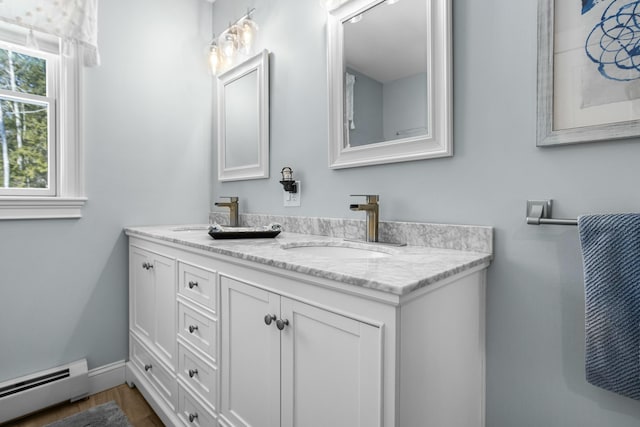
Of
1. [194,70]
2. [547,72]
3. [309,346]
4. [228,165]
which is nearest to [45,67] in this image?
[194,70]

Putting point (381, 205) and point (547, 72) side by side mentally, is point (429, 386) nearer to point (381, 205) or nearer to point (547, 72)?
point (381, 205)

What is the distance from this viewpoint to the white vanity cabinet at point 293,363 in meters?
0.75

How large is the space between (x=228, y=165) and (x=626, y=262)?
1.98 meters

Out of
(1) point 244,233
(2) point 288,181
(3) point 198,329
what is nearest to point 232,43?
(2) point 288,181

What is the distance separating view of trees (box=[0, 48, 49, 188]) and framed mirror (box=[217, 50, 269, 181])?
0.94m

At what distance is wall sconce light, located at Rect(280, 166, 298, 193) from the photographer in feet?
5.62

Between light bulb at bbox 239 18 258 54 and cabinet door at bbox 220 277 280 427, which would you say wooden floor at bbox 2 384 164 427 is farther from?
light bulb at bbox 239 18 258 54

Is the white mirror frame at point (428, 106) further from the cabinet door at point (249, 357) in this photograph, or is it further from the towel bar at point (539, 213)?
the cabinet door at point (249, 357)

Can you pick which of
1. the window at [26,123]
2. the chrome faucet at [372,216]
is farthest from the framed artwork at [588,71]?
the window at [26,123]

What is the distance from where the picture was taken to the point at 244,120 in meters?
2.07

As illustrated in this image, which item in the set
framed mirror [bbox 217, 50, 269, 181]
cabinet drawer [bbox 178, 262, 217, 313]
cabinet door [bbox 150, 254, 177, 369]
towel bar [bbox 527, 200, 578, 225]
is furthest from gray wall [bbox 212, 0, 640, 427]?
cabinet door [bbox 150, 254, 177, 369]

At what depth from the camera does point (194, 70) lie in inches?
89.4

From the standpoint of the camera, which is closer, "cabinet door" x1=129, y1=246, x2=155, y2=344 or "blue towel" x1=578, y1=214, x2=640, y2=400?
"blue towel" x1=578, y1=214, x2=640, y2=400

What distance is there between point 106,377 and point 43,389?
0.29 meters
